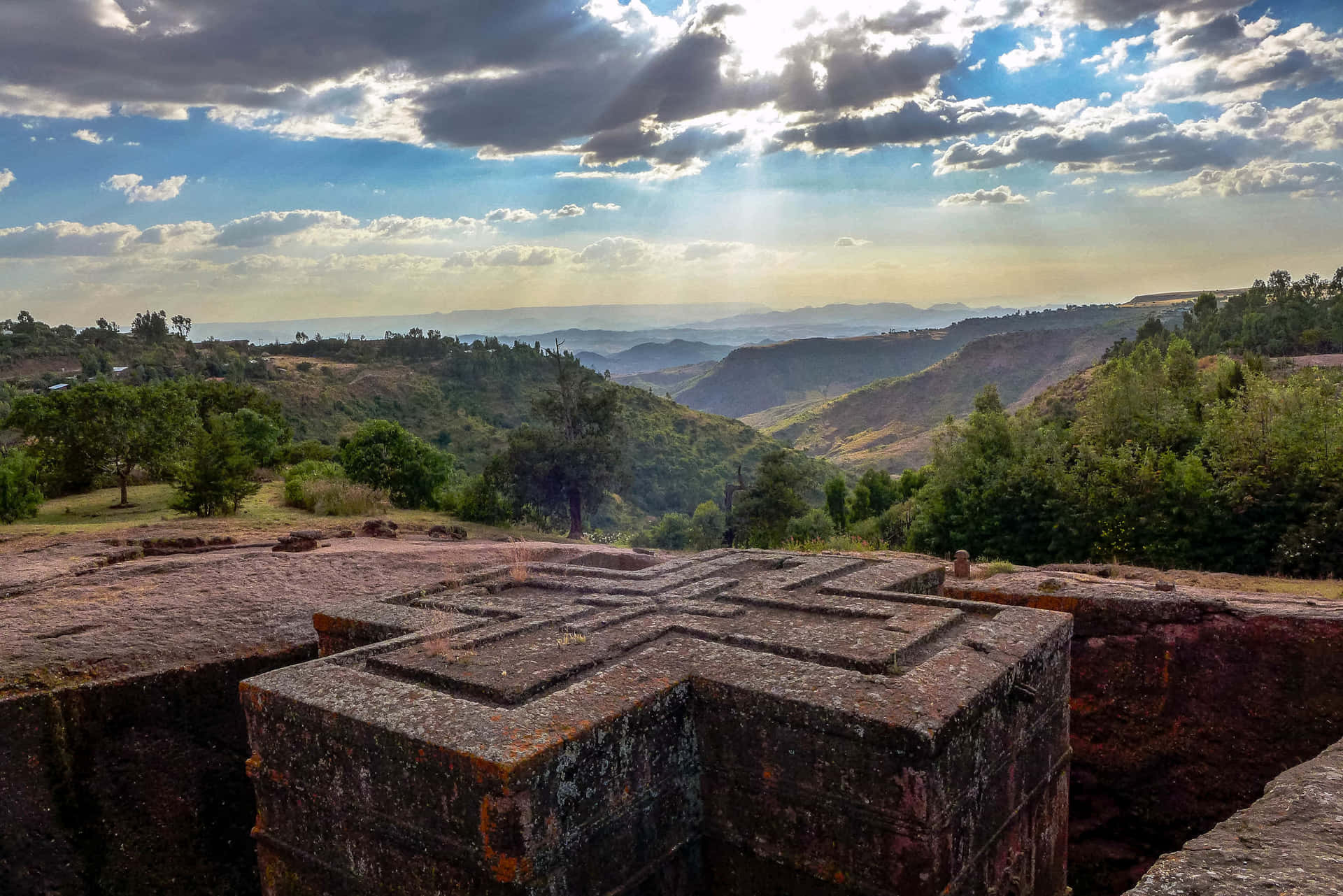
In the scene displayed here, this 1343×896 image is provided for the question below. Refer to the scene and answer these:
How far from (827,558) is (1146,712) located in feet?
9.60

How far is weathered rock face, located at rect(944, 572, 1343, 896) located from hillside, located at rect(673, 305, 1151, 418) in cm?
14221

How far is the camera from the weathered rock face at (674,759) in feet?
11.6

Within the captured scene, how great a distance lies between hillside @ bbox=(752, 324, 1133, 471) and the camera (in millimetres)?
90875

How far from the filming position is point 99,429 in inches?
684

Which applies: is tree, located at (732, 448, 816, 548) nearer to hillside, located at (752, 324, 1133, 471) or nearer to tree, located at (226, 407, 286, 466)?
tree, located at (226, 407, 286, 466)

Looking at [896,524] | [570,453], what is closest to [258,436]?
[570,453]

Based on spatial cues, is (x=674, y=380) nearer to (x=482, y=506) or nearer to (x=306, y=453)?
(x=306, y=453)

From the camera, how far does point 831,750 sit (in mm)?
3738

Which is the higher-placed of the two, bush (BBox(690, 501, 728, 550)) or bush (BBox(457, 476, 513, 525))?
bush (BBox(457, 476, 513, 525))

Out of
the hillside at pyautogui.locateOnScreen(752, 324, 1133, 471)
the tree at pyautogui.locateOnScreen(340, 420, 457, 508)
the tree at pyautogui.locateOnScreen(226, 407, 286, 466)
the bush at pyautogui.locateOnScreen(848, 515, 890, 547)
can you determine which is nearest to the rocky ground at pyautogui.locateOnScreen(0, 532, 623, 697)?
the tree at pyautogui.locateOnScreen(340, 420, 457, 508)

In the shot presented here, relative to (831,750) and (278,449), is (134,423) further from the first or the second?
(831,750)

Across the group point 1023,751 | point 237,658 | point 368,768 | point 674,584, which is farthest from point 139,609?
point 1023,751

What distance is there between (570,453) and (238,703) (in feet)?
80.2

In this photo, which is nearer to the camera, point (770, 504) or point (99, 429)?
point (99, 429)
